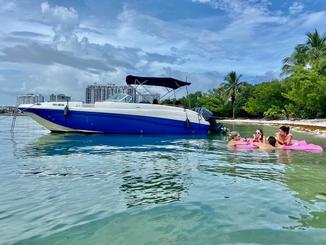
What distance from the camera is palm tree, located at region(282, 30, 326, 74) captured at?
55334 millimetres

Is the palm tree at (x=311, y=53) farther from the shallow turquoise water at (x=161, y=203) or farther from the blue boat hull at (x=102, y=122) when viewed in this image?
the shallow turquoise water at (x=161, y=203)

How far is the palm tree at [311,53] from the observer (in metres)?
55.3

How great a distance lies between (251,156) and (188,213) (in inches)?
340

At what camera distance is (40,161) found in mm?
12023

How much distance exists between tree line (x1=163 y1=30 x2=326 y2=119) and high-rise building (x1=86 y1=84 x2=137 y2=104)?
2500 millimetres

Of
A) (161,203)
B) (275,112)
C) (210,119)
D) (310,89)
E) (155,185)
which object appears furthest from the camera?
(275,112)

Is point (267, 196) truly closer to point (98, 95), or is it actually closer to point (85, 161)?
point (85, 161)

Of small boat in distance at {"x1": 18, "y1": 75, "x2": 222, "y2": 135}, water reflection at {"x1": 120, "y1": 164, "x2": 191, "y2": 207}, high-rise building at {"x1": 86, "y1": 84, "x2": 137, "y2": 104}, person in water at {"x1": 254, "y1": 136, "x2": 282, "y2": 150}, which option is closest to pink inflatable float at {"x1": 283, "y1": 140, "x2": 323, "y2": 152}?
person in water at {"x1": 254, "y1": 136, "x2": 282, "y2": 150}

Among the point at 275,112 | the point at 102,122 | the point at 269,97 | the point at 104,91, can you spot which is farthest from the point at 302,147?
the point at 269,97

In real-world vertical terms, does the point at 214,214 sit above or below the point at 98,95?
below

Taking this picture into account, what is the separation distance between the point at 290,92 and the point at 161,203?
170 ft

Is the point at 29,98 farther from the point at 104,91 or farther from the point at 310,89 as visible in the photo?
the point at 310,89

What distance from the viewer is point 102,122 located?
24.2m

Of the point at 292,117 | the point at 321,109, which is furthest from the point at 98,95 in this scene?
the point at 292,117
